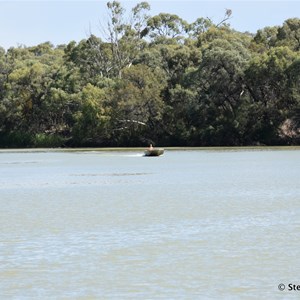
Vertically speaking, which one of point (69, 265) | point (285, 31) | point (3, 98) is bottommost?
point (69, 265)

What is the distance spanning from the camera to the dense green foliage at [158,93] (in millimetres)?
102500

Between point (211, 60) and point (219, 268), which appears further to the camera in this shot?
point (211, 60)

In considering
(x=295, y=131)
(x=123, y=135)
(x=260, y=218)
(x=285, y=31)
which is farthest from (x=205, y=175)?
(x=285, y=31)

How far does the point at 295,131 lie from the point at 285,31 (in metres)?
27.1

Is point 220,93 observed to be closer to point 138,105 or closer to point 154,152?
point 138,105

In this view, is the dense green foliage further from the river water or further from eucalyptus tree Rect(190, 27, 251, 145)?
the river water

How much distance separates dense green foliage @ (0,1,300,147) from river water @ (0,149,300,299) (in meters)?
56.0

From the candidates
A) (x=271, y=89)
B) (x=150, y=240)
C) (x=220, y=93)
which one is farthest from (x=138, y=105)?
(x=150, y=240)

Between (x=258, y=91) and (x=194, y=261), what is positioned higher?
(x=258, y=91)

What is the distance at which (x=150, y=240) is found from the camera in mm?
23719

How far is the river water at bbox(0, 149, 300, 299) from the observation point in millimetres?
17375

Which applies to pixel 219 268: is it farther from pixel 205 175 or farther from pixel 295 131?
pixel 295 131

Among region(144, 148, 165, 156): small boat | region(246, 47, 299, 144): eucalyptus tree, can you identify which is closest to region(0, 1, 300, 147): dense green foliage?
region(246, 47, 299, 144): eucalyptus tree

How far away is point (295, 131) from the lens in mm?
101125
